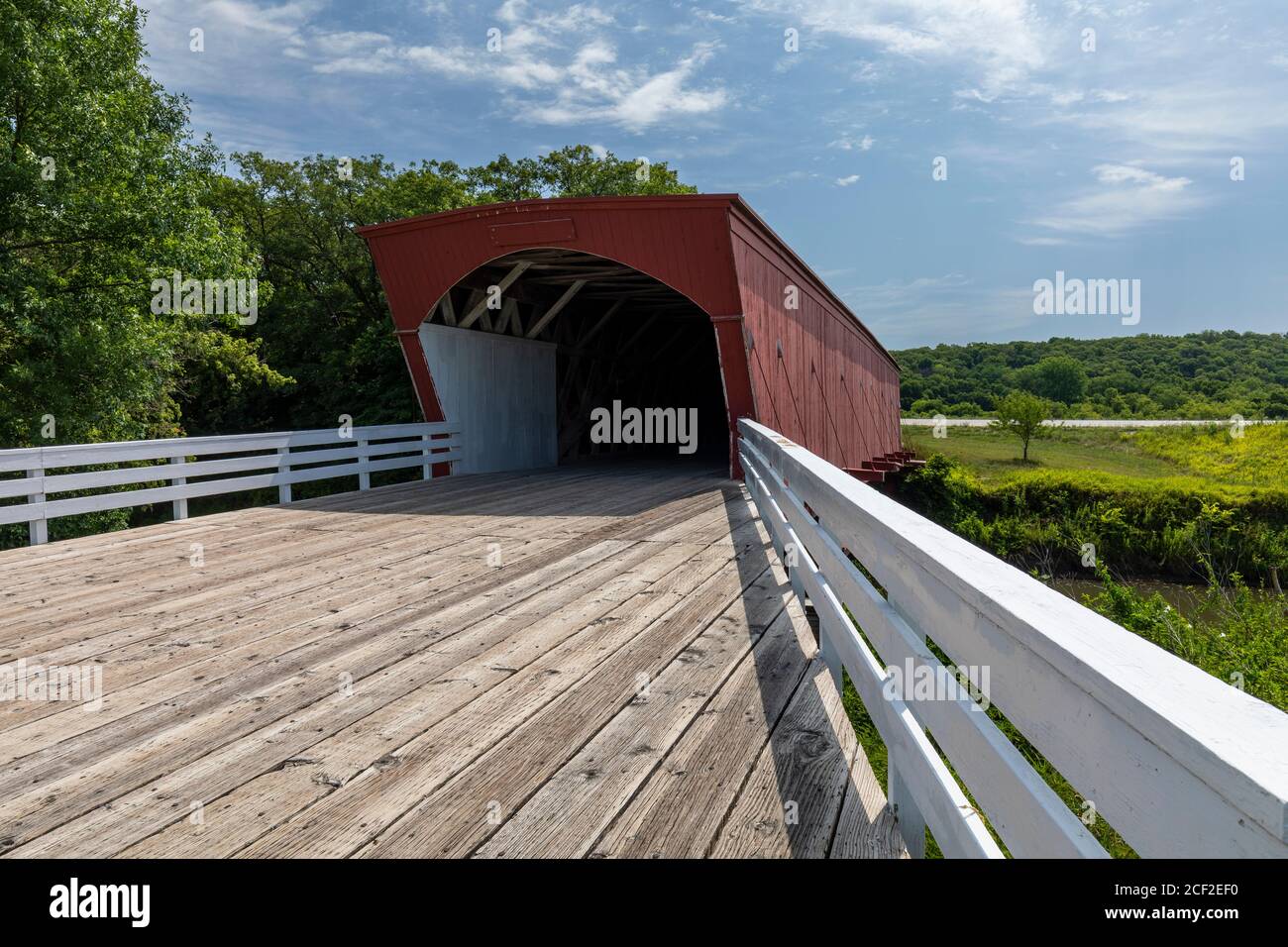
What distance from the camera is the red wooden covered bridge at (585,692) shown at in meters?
1.25

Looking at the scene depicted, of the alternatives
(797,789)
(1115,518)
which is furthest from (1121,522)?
(797,789)

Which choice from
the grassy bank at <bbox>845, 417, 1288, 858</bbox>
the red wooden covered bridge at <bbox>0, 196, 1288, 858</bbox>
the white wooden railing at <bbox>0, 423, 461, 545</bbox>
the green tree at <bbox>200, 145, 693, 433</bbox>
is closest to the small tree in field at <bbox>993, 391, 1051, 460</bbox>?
the grassy bank at <bbox>845, 417, 1288, 858</bbox>

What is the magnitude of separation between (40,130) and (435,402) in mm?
9228

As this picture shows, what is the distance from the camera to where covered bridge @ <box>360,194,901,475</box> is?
11055 millimetres

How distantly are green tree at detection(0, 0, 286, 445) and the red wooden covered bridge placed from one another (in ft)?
26.5

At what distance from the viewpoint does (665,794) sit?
2482mm

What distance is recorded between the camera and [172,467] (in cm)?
877

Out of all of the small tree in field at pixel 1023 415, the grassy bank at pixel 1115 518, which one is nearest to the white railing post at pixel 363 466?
the grassy bank at pixel 1115 518

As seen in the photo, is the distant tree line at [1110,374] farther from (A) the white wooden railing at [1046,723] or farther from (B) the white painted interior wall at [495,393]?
(A) the white wooden railing at [1046,723]

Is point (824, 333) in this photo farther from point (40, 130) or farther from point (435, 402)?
point (40, 130)

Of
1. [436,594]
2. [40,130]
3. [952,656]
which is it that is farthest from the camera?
[40,130]

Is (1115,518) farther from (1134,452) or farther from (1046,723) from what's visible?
(1134,452)
